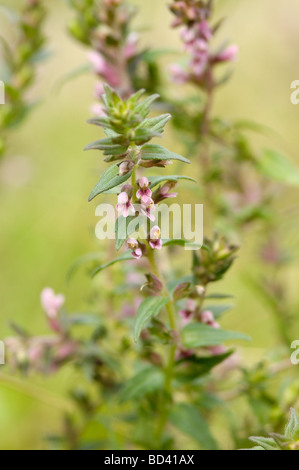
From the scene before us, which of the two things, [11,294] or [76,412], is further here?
[11,294]

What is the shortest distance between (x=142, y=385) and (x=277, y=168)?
55 cm

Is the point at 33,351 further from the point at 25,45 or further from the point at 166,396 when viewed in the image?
the point at 25,45

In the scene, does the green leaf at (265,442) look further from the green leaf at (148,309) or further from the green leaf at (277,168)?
the green leaf at (277,168)

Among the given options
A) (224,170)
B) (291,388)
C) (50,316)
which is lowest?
(291,388)

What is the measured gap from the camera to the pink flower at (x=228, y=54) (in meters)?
1.04

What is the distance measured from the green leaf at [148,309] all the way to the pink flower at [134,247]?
0.07 m

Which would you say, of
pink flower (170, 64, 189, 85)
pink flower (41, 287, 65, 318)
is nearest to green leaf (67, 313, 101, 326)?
pink flower (41, 287, 65, 318)

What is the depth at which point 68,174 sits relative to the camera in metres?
2.07

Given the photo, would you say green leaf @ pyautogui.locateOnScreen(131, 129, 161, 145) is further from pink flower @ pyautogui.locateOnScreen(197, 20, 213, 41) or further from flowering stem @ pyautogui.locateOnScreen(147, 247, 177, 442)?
pink flower @ pyautogui.locateOnScreen(197, 20, 213, 41)

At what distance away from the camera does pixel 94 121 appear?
599 millimetres

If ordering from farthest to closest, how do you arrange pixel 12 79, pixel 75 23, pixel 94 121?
pixel 12 79 → pixel 75 23 → pixel 94 121

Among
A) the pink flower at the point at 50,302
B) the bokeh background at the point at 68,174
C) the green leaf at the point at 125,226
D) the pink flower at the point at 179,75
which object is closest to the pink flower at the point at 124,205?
the green leaf at the point at 125,226
